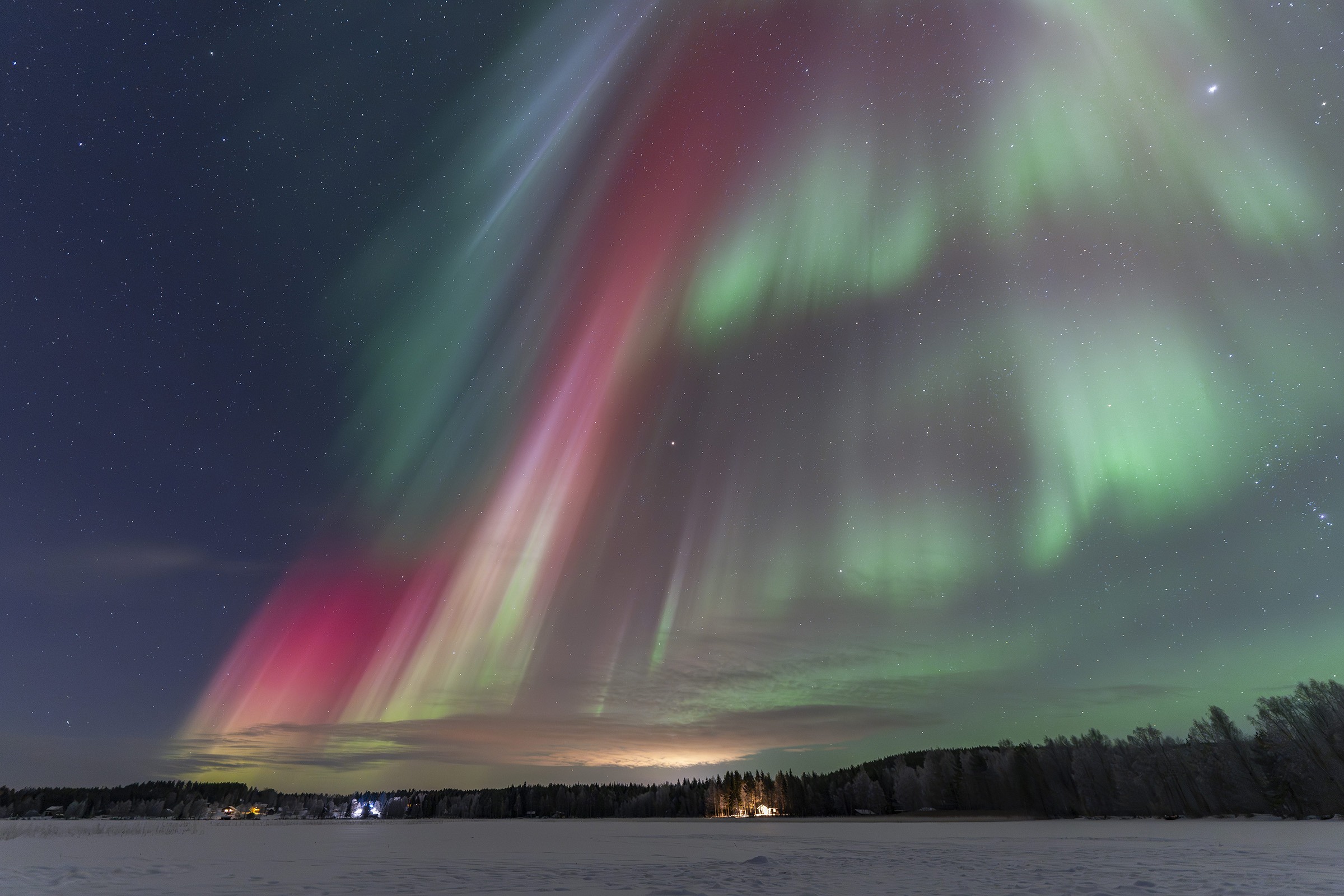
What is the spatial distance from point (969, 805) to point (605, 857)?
13948cm

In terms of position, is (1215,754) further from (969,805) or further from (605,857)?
(605,857)

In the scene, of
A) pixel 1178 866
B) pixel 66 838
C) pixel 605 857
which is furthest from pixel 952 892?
pixel 66 838

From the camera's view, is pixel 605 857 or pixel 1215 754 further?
pixel 1215 754

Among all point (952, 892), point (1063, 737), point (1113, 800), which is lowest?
point (952, 892)

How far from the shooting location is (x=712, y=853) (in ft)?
154

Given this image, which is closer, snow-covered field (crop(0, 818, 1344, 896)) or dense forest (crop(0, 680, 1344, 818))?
snow-covered field (crop(0, 818, 1344, 896))

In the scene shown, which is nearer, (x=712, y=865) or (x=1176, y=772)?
(x=712, y=865)

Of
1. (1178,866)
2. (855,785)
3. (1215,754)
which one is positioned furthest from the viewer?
(855,785)

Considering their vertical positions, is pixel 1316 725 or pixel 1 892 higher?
pixel 1316 725

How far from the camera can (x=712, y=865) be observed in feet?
121

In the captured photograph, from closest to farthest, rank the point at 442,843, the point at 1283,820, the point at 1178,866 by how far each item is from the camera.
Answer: the point at 1178,866, the point at 442,843, the point at 1283,820

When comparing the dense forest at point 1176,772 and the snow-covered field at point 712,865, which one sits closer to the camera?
the snow-covered field at point 712,865

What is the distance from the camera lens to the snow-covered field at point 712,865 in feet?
82.6

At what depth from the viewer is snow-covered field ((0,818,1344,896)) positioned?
82.6 feet
